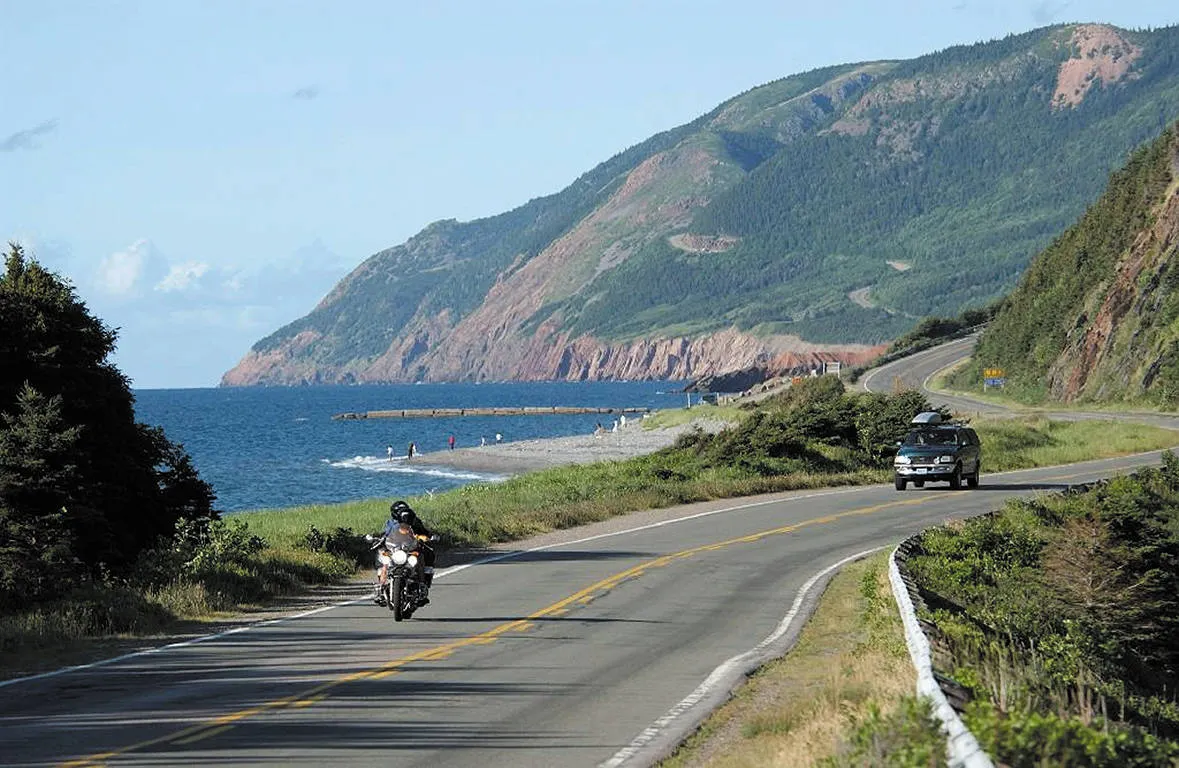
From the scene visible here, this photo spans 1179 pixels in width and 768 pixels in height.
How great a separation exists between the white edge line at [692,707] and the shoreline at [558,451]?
77456 millimetres

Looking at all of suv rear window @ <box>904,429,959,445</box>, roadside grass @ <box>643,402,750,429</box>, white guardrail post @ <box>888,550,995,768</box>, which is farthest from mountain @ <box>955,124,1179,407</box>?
white guardrail post @ <box>888,550,995,768</box>

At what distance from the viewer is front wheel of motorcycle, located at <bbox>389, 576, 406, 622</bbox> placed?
2061 centimetres

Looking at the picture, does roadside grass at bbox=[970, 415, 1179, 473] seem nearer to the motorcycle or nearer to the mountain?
the mountain

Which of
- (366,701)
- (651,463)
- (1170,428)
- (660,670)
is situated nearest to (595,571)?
(660,670)

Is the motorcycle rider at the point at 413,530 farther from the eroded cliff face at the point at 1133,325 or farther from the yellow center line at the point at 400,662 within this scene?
the eroded cliff face at the point at 1133,325

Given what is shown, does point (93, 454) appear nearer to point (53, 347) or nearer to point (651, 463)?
point (53, 347)

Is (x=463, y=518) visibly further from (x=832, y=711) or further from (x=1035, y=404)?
(x=1035, y=404)

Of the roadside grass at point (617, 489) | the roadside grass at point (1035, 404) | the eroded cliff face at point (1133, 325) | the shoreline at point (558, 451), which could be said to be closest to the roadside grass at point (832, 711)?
the roadside grass at point (617, 489)

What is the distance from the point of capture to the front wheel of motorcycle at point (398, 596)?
20.6 meters

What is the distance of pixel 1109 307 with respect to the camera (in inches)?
3413

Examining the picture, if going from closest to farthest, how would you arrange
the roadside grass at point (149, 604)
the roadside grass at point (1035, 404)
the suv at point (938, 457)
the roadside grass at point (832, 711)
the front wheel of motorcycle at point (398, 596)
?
the roadside grass at point (832, 711), the roadside grass at point (149, 604), the front wheel of motorcycle at point (398, 596), the suv at point (938, 457), the roadside grass at point (1035, 404)

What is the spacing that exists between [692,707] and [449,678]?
2765 mm

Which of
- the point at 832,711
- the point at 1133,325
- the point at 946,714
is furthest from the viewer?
the point at 1133,325

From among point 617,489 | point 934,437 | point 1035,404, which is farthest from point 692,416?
point 617,489
